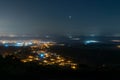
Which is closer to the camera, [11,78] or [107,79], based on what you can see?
[11,78]

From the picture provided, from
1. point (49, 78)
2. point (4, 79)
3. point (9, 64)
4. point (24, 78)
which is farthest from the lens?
point (9, 64)

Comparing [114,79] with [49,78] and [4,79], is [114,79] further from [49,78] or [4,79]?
[4,79]

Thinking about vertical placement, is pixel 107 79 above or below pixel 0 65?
below

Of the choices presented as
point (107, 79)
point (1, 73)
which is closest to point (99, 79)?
point (107, 79)

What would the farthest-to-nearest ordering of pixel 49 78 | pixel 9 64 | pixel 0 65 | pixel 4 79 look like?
pixel 9 64 < pixel 0 65 < pixel 49 78 < pixel 4 79

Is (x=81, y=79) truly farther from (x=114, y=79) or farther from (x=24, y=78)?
(x=24, y=78)

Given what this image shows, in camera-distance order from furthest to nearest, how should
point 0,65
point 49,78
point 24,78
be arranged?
point 0,65
point 49,78
point 24,78

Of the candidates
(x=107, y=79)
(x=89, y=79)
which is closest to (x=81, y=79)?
(x=89, y=79)

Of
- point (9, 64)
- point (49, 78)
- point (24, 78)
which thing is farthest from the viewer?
point (9, 64)

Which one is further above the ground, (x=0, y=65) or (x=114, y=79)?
(x=0, y=65)
